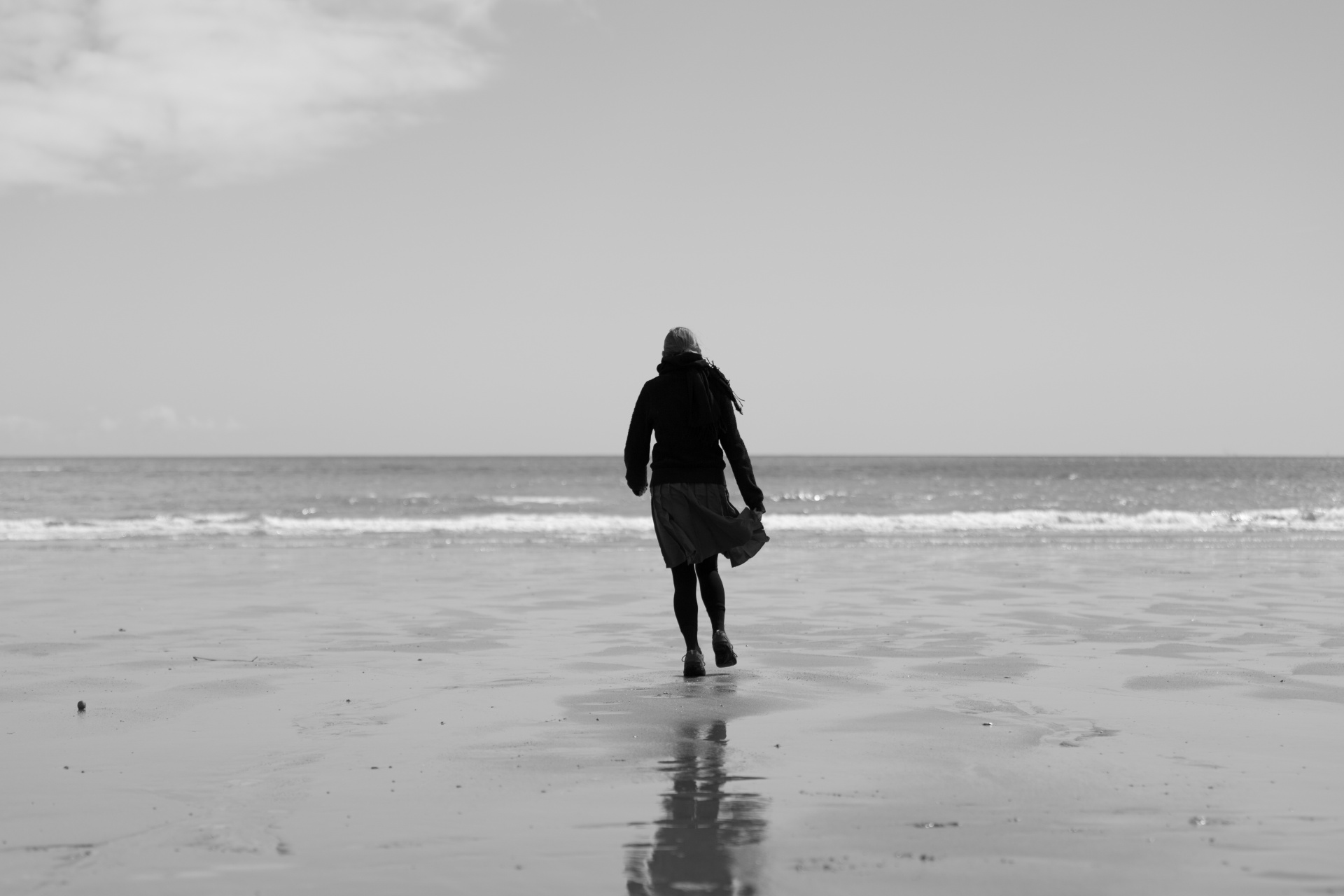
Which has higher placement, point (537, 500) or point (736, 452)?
point (736, 452)

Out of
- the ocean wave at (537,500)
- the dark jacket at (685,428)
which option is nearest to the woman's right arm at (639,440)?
the dark jacket at (685,428)

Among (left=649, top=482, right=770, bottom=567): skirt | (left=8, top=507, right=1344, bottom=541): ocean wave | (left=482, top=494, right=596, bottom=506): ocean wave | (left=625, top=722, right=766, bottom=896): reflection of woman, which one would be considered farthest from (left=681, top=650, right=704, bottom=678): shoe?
(left=482, top=494, right=596, bottom=506): ocean wave

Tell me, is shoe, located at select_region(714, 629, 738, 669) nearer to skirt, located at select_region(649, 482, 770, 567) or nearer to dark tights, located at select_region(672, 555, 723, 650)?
dark tights, located at select_region(672, 555, 723, 650)

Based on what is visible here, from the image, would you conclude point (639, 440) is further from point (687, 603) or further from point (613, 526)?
point (613, 526)

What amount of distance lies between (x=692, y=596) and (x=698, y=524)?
16.9 inches

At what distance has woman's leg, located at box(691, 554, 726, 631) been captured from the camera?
20.2 ft

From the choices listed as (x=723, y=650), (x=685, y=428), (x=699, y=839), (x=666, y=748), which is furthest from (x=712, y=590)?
(x=699, y=839)

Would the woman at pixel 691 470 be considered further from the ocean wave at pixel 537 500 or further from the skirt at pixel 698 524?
the ocean wave at pixel 537 500

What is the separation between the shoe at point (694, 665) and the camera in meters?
5.98

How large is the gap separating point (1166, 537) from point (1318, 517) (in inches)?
336

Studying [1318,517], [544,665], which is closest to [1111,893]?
[544,665]

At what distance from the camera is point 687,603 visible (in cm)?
612

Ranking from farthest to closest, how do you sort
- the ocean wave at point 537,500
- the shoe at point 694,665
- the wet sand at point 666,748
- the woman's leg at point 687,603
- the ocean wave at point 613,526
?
1. the ocean wave at point 537,500
2. the ocean wave at point 613,526
3. the woman's leg at point 687,603
4. the shoe at point 694,665
5. the wet sand at point 666,748

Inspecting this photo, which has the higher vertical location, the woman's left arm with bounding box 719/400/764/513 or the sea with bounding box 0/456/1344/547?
the woman's left arm with bounding box 719/400/764/513
